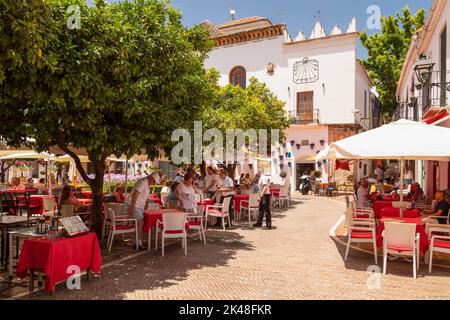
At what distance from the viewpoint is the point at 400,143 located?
6.76 m

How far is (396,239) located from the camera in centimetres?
648

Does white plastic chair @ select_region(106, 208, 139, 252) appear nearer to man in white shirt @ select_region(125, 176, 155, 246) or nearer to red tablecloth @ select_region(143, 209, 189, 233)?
man in white shirt @ select_region(125, 176, 155, 246)

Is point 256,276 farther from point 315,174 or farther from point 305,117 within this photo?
point 305,117

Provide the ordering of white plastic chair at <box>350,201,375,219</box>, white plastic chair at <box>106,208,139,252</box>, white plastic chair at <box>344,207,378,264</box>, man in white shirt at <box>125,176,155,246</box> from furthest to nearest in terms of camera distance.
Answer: white plastic chair at <box>350,201,375,219</box>, man in white shirt at <box>125,176,155,246</box>, white plastic chair at <box>106,208,139,252</box>, white plastic chair at <box>344,207,378,264</box>

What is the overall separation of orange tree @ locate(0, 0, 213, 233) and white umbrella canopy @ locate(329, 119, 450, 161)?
346cm

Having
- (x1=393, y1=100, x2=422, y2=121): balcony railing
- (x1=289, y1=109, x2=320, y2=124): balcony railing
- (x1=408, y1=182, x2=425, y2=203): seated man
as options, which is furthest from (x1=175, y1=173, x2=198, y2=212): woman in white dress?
(x1=289, y1=109, x2=320, y2=124): balcony railing

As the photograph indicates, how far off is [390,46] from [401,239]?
27.2m

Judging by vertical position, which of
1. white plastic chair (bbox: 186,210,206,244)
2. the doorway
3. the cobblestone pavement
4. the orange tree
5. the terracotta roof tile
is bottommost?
the cobblestone pavement

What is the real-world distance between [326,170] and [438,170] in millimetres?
12377

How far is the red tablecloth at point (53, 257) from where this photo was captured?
16.3 ft

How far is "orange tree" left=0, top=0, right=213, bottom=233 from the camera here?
490 cm
